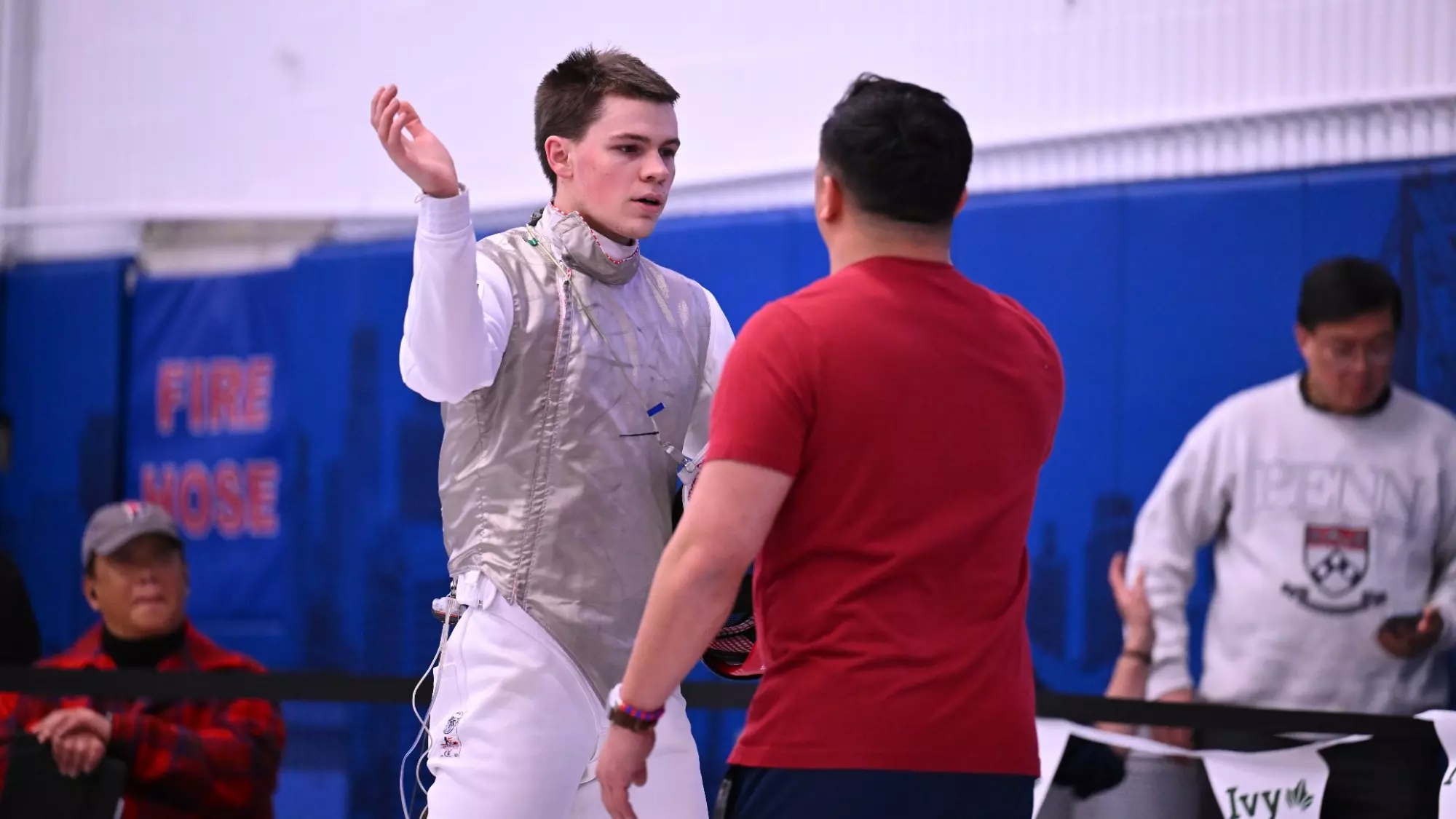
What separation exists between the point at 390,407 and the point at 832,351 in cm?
366

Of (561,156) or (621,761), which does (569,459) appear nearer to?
(561,156)

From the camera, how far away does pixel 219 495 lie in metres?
5.23

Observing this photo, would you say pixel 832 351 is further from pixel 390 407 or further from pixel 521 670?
pixel 390 407

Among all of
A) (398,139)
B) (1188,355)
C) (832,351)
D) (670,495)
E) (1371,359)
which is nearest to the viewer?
(832,351)

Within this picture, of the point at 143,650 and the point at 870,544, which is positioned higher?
the point at 870,544

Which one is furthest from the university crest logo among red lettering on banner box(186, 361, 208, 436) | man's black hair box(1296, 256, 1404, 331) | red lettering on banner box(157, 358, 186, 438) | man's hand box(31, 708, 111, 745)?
red lettering on banner box(157, 358, 186, 438)

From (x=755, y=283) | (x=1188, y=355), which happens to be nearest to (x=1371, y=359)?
(x=1188, y=355)

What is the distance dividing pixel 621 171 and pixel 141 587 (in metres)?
2.12

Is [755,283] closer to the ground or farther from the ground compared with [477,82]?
closer to the ground

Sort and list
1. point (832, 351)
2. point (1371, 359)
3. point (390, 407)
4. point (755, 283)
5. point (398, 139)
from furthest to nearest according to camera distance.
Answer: point (390, 407) < point (755, 283) < point (1371, 359) < point (398, 139) < point (832, 351)

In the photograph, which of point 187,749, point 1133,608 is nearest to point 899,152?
point 187,749

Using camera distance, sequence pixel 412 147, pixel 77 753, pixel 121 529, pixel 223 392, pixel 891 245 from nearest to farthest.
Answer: pixel 891 245
pixel 412 147
pixel 77 753
pixel 121 529
pixel 223 392

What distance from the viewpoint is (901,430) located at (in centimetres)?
146

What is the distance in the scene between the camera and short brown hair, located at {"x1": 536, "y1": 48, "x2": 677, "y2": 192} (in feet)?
7.22
